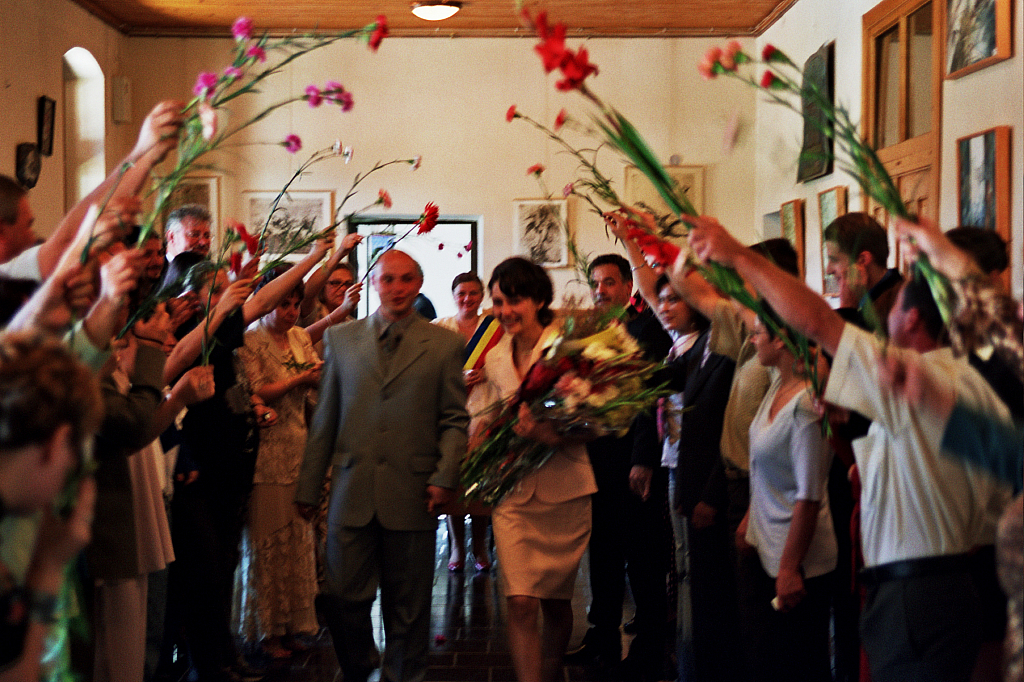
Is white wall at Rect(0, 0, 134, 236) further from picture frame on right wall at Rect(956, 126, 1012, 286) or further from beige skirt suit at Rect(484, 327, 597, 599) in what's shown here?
picture frame on right wall at Rect(956, 126, 1012, 286)

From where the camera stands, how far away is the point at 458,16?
9.27m

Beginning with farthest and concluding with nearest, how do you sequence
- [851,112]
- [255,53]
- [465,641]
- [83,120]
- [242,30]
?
[83,120], [851,112], [465,641], [242,30], [255,53]

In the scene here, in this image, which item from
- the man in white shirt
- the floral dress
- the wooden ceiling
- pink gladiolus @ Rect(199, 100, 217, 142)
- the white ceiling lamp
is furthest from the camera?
the wooden ceiling

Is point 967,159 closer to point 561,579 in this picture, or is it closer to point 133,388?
point 561,579

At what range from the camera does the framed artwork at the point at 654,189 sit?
963cm

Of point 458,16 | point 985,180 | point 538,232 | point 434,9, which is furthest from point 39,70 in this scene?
point 985,180

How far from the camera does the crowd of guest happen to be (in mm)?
1843

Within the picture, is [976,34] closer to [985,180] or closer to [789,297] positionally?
[985,180]

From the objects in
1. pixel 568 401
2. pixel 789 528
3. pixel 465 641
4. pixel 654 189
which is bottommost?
pixel 465 641

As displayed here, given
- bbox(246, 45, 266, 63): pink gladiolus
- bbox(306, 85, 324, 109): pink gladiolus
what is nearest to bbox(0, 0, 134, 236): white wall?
bbox(306, 85, 324, 109): pink gladiolus

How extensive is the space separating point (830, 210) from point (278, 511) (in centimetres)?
490

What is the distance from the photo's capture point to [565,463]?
146 inches

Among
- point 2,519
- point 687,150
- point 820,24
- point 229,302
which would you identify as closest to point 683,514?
point 229,302

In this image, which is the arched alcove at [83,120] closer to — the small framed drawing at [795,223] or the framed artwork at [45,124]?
the framed artwork at [45,124]
